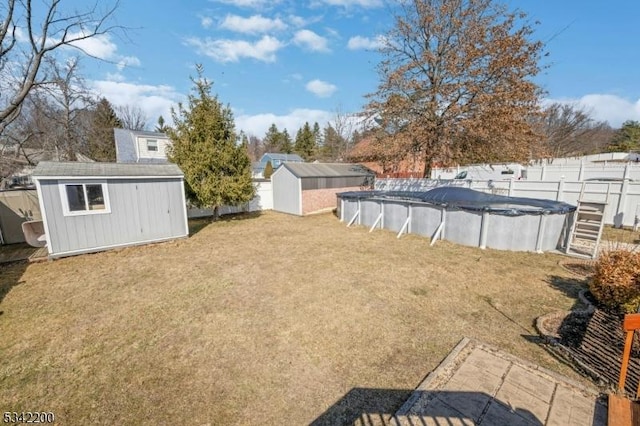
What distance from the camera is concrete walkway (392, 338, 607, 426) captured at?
7.66 feet

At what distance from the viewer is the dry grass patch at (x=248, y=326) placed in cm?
271

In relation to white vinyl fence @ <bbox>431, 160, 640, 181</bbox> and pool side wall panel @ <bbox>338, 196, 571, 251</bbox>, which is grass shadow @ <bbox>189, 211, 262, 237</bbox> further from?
white vinyl fence @ <bbox>431, 160, 640, 181</bbox>

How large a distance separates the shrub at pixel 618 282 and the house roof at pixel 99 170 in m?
10.8

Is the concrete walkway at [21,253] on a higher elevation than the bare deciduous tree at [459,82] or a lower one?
lower

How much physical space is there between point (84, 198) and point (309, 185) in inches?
382

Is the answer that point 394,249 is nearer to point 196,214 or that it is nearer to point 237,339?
point 237,339

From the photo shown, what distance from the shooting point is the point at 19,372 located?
122 inches

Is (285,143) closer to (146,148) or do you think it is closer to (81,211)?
(146,148)

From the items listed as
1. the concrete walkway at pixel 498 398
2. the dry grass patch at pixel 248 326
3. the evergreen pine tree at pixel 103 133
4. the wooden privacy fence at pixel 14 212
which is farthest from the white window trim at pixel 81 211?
the evergreen pine tree at pixel 103 133

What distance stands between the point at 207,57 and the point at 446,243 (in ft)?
40.4

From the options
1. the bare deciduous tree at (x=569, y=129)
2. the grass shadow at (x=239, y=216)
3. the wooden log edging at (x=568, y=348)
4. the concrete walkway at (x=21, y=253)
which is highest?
the bare deciduous tree at (x=569, y=129)

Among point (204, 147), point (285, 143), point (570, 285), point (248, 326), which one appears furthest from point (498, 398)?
point (285, 143)

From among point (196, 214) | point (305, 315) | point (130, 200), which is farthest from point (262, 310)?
point (196, 214)

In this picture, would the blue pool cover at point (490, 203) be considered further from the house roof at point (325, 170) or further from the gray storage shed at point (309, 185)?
the house roof at point (325, 170)
